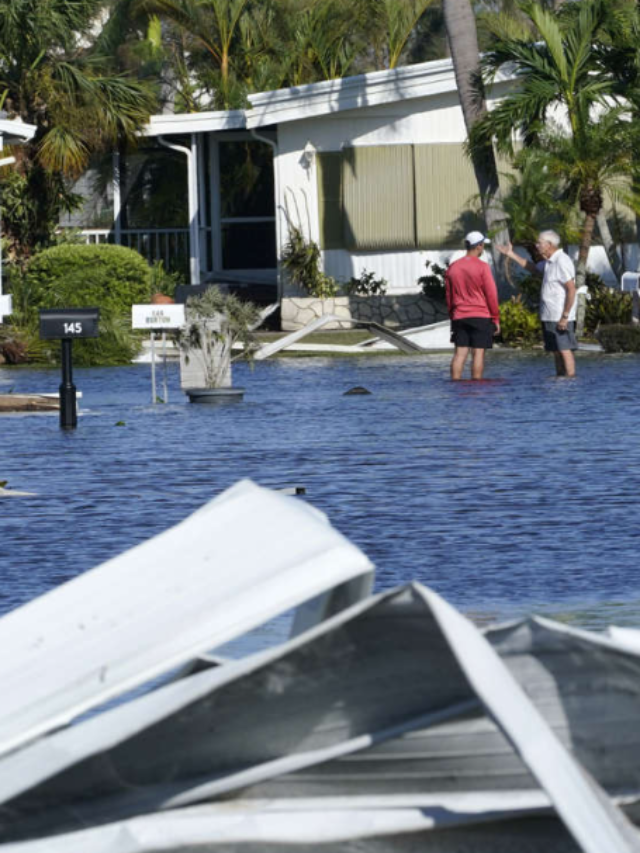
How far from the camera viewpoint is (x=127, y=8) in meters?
52.7

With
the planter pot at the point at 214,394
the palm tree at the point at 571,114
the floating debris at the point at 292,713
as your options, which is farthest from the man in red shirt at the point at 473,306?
the floating debris at the point at 292,713

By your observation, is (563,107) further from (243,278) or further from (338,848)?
(338,848)

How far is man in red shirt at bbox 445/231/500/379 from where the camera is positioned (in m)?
19.7

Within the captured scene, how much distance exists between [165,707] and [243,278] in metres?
32.9

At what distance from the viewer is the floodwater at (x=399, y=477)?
801cm

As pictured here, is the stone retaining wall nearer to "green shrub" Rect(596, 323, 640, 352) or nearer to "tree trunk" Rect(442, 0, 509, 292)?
"tree trunk" Rect(442, 0, 509, 292)

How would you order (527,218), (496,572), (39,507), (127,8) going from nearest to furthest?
1. (496,572)
2. (39,507)
3. (527,218)
4. (127,8)

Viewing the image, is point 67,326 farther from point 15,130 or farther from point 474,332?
point 15,130

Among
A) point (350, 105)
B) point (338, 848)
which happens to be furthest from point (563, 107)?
point (338, 848)

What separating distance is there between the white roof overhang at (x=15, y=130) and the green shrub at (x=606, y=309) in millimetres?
8611

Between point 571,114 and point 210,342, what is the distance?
11.5m

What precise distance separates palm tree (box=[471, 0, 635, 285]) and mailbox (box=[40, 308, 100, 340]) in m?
13.9

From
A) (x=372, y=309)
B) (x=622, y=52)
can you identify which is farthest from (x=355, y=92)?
(x=622, y=52)

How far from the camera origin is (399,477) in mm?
11625
